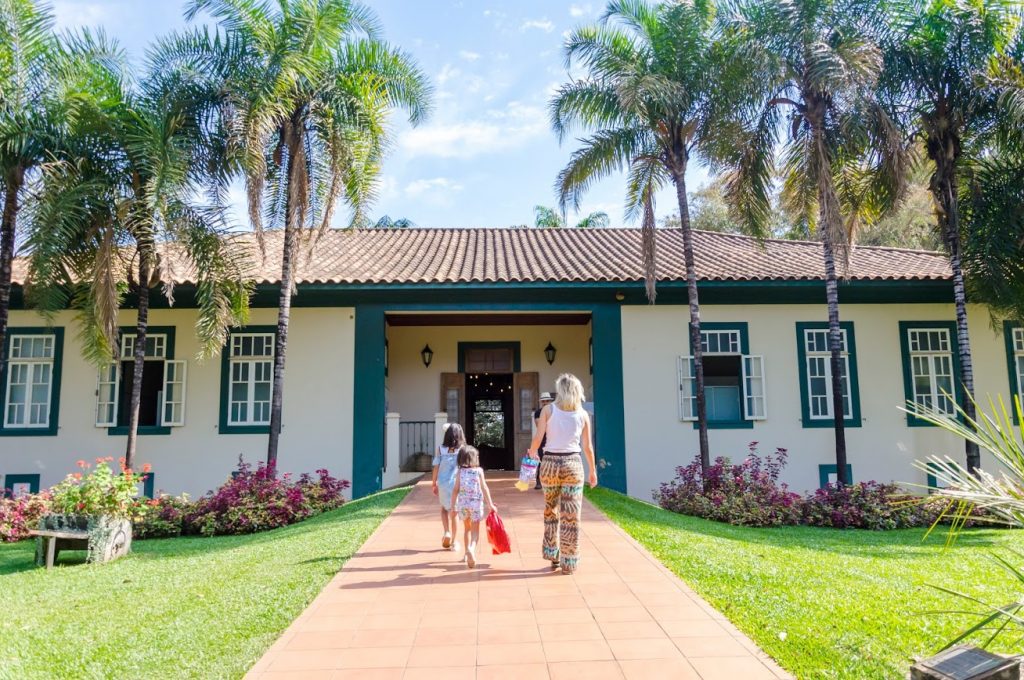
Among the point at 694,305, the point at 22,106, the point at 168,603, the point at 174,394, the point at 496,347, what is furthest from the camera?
the point at 496,347

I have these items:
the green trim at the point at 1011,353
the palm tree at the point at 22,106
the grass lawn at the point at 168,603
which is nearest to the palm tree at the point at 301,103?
the palm tree at the point at 22,106

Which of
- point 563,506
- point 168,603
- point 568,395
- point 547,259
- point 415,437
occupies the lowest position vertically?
point 168,603

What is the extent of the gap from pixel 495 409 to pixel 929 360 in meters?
10.4

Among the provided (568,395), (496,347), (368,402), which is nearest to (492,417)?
(496,347)

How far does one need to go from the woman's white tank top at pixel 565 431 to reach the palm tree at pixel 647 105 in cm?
568

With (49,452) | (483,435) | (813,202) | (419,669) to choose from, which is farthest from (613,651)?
(483,435)

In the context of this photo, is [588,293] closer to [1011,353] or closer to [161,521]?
[161,521]

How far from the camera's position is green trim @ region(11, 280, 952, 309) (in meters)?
12.0

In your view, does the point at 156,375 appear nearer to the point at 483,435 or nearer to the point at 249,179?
the point at 249,179

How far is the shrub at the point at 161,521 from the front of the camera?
31.8ft

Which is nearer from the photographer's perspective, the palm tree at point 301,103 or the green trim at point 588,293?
the palm tree at point 301,103

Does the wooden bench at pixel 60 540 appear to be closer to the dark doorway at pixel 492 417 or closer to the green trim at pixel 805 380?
the dark doorway at pixel 492 417

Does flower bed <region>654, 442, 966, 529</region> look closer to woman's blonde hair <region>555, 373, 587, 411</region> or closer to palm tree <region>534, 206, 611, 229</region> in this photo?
woman's blonde hair <region>555, 373, 587, 411</region>

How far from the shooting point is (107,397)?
39.8 feet
